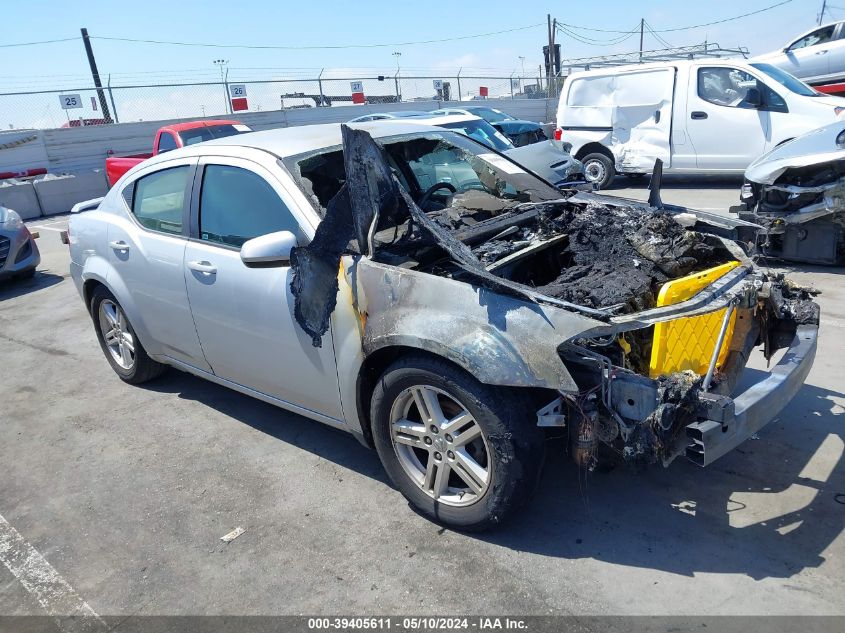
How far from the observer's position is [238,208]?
372 centimetres

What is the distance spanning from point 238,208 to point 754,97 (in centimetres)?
916

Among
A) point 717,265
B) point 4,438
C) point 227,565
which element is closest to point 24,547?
point 227,565

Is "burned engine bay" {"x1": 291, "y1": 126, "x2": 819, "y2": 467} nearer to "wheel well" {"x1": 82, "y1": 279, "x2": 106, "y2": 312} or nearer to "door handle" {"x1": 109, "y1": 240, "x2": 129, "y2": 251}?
"door handle" {"x1": 109, "y1": 240, "x2": 129, "y2": 251}

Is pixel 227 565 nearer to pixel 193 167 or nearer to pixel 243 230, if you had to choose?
pixel 243 230

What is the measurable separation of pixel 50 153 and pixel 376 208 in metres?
18.7

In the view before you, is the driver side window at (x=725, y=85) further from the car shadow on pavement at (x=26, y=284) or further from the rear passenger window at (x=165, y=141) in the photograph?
the car shadow on pavement at (x=26, y=284)

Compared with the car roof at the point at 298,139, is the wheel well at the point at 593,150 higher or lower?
lower

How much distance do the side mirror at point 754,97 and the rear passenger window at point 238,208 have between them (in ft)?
29.8

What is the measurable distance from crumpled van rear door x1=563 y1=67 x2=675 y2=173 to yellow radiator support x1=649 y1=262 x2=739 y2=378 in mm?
8861

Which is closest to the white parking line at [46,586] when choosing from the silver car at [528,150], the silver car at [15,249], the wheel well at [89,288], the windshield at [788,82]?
the wheel well at [89,288]

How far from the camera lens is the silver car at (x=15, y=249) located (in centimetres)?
873

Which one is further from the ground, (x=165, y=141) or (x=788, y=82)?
(x=788, y=82)

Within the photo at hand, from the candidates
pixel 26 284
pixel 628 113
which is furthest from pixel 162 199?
pixel 628 113

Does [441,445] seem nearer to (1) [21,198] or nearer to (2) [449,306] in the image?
(2) [449,306]
